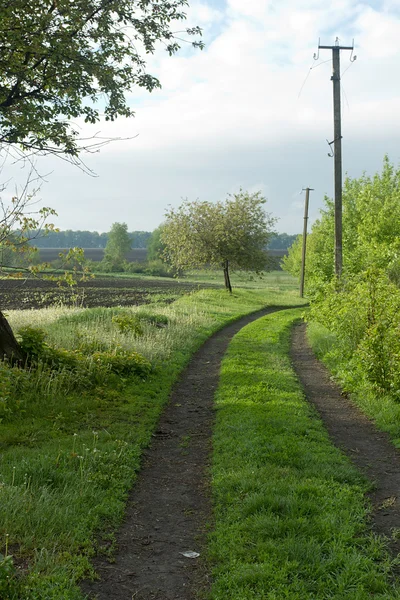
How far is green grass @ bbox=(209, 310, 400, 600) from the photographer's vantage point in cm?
457

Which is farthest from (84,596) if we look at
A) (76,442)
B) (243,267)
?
(243,267)

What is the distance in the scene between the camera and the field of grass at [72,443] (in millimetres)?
4902

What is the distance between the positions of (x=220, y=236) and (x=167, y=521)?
3249 cm

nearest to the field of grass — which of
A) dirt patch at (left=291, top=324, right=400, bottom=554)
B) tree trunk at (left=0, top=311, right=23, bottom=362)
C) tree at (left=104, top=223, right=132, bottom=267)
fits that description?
tree trunk at (left=0, top=311, right=23, bottom=362)

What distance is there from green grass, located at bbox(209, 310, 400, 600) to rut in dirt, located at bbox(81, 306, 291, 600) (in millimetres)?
228

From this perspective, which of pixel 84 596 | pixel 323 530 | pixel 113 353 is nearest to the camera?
pixel 84 596

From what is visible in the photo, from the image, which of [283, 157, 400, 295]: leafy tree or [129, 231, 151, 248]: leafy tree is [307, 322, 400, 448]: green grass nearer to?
[283, 157, 400, 295]: leafy tree

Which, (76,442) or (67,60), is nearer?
(76,442)

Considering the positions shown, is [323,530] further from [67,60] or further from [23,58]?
[23,58]

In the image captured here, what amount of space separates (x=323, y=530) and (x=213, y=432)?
146 inches

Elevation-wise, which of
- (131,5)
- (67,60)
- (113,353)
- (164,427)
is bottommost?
(164,427)

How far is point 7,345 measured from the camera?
425 inches

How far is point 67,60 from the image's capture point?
10047 mm

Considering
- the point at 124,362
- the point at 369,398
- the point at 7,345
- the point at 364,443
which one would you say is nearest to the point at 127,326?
the point at 124,362
